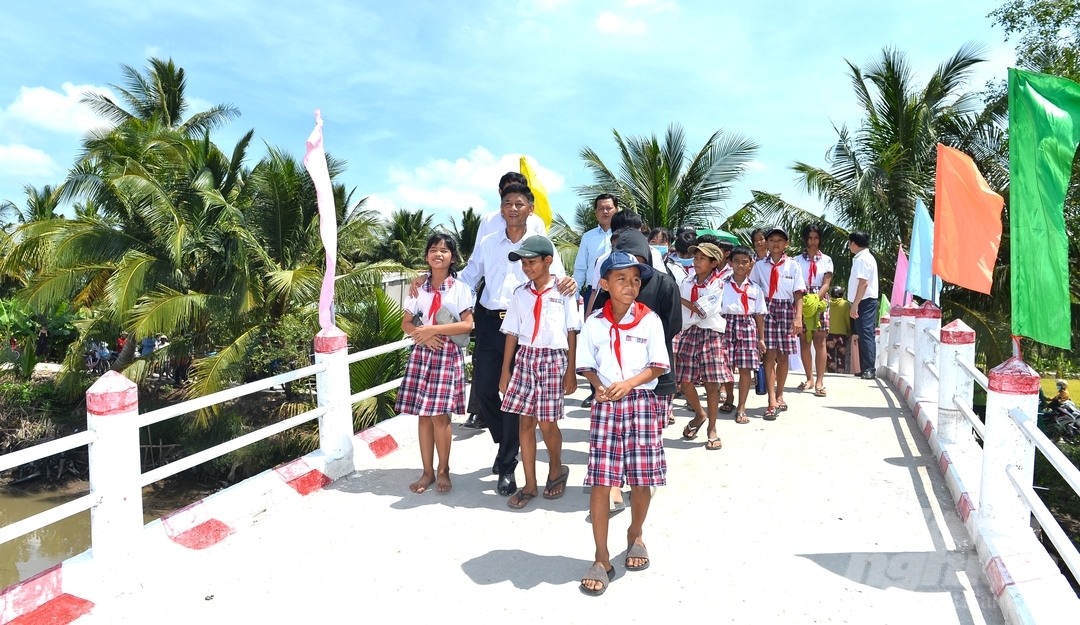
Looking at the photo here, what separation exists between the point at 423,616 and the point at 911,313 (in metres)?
7.11

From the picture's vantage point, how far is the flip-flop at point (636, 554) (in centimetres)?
372

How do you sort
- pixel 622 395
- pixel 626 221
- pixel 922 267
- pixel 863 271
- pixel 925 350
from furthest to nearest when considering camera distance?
pixel 863 271
pixel 922 267
pixel 925 350
pixel 626 221
pixel 622 395

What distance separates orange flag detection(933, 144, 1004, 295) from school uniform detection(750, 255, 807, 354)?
1.55 m

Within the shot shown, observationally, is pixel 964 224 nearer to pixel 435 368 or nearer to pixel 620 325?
pixel 620 325

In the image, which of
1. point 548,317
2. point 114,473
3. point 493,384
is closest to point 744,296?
point 493,384

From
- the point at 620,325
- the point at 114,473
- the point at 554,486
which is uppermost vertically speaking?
the point at 620,325

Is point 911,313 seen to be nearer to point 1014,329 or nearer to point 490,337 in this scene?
point 1014,329

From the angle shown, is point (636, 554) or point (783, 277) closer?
point (636, 554)

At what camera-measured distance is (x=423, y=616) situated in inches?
130

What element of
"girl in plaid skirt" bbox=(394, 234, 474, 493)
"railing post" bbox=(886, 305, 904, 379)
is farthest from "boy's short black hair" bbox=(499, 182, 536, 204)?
"railing post" bbox=(886, 305, 904, 379)

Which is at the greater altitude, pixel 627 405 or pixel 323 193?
pixel 323 193

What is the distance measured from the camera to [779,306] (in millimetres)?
7188

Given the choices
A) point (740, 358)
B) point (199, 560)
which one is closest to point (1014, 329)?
point (740, 358)

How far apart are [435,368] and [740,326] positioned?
291 centimetres
